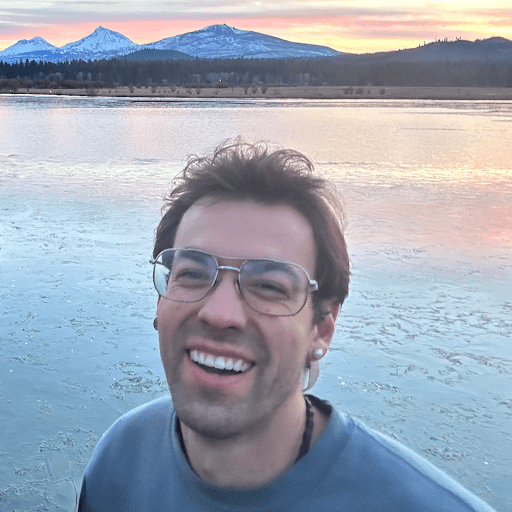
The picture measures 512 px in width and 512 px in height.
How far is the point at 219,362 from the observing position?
1638 mm

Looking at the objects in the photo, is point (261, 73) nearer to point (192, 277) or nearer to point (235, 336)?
point (192, 277)

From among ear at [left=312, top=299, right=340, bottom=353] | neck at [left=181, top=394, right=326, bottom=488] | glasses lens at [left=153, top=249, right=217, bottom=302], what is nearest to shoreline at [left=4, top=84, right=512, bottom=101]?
ear at [left=312, top=299, right=340, bottom=353]

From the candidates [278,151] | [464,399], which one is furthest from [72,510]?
[464,399]

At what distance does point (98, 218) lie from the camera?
895 cm

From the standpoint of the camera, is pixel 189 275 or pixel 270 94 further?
pixel 270 94

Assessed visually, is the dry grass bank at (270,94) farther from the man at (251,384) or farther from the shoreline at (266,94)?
the man at (251,384)

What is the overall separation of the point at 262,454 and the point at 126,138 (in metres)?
Result: 18.9

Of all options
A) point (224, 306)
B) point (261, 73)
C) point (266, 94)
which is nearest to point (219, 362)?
point (224, 306)

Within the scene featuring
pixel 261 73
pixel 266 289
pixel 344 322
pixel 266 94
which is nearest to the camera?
pixel 266 289

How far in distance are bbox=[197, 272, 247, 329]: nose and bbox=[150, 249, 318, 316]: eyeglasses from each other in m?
0.01

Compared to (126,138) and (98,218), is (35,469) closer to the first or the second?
(98,218)

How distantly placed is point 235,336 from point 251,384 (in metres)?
0.12

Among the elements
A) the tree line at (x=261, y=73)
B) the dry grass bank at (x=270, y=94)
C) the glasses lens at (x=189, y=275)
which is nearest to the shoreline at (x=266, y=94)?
the dry grass bank at (x=270, y=94)

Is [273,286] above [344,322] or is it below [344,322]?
above
